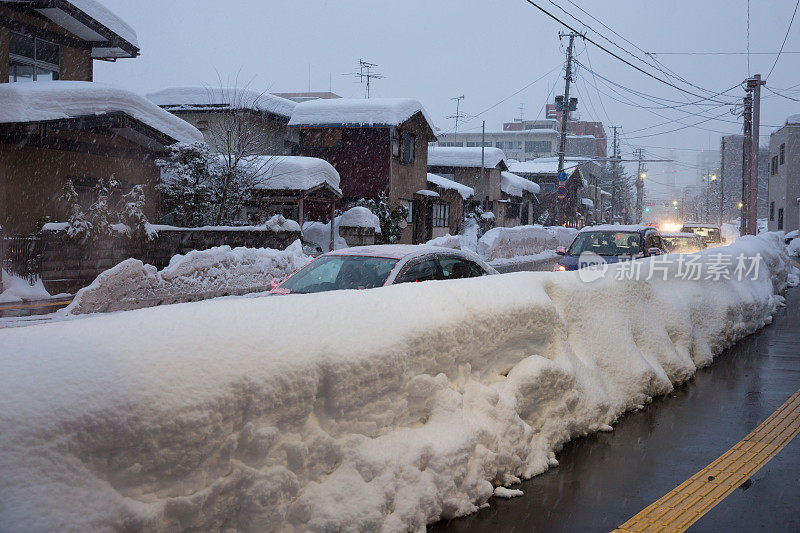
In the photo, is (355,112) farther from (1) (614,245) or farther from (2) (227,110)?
(1) (614,245)

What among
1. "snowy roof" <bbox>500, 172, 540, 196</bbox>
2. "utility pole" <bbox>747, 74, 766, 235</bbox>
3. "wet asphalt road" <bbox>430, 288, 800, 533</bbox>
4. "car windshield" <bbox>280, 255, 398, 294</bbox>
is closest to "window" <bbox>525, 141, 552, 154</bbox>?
"snowy roof" <bbox>500, 172, 540, 196</bbox>

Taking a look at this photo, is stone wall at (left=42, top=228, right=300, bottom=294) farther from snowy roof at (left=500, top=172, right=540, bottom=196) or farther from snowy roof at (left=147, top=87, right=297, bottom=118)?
snowy roof at (left=500, top=172, right=540, bottom=196)

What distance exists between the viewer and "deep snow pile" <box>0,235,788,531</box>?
8.67 ft

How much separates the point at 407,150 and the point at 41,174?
19100 mm

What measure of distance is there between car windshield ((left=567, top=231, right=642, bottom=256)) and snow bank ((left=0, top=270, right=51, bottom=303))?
11218 mm

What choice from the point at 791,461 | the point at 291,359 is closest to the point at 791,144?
the point at 791,461

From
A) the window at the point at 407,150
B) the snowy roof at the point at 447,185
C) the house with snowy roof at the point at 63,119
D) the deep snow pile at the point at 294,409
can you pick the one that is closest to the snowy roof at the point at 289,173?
the house with snowy roof at the point at 63,119

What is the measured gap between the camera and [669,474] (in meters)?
Answer: 4.94

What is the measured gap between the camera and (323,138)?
3356 centimetres

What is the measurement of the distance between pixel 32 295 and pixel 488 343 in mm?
12610

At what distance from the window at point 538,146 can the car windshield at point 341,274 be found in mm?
90901

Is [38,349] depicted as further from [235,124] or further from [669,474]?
[235,124]

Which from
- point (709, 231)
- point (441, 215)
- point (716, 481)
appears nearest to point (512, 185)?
point (441, 215)

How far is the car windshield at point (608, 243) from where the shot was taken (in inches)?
571
